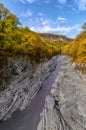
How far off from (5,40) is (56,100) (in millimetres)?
13597

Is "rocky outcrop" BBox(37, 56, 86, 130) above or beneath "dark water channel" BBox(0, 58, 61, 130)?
above

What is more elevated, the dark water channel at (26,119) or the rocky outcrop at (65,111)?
the rocky outcrop at (65,111)

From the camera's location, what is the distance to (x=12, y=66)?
1048 inches

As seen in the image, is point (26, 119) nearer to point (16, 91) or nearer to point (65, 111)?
point (16, 91)

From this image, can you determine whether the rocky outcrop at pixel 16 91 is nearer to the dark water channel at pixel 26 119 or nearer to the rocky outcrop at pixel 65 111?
the dark water channel at pixel 26 119

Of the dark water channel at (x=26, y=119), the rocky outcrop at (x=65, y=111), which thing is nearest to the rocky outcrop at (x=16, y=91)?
the dark water channel at (x=26, y=119)

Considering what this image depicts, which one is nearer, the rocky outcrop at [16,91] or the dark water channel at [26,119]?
the dark water channel at [26,119]

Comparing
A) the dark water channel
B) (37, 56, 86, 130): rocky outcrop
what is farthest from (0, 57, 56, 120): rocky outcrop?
(37, 56, 86, 130): rocky outcrop

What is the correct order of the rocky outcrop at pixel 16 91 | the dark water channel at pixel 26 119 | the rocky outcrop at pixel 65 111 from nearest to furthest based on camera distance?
the rocky outcrop at pixel 65 111, the dark water channel at pixel 26 119, the rocky outcrop at pixel 16 91

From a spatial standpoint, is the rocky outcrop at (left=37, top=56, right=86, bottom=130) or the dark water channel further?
the dark water channel

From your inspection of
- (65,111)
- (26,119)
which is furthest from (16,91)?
(65,111)

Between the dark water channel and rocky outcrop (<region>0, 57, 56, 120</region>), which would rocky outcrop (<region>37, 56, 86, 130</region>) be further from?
rocky outcrop (<region>0, 57, 56, 120</region>)

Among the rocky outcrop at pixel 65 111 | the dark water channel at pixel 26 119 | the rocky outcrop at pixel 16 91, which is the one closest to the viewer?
the rocky outcrop at pixel 65 111

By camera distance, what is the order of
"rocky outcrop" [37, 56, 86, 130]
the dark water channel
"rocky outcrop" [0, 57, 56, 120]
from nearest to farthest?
"rocky outcrop" [37, 56, 86, 130], the dark water channel, "rocky outcrop" [0, 57, 56, 120]
